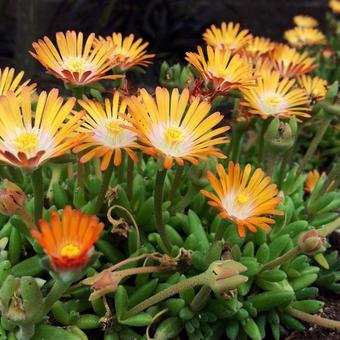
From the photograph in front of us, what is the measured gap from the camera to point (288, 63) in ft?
5.03

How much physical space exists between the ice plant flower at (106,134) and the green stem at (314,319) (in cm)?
45

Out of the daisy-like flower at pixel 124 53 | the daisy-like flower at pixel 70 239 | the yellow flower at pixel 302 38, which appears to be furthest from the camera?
the yellow flower at pixel 302 38

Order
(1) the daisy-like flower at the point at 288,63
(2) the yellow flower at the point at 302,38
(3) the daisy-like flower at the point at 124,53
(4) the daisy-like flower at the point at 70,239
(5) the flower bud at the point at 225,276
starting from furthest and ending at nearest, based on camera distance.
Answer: (2) the yellow flower at the point at 302,38 → (1) the daisy-like flower at the point at 288,63 → (3) the daisy-like flower at the point at 124,53 → (5) the flower bud at the point at 225,276 → (4) the daisy-like flower at the point at 70,239

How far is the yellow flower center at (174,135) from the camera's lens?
0.99m

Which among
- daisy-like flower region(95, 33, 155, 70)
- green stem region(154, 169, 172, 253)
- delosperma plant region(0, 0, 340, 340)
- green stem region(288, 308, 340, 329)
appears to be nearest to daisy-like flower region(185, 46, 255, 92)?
delosperma plant region(0, 0, 340, 340)

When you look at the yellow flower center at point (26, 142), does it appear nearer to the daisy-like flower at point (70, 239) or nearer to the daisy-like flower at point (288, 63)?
the daisy-like flower at point (70, 239)

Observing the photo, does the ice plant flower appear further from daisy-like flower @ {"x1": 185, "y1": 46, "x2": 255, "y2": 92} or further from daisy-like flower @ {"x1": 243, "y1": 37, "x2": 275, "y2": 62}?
daisy-like flower @ {"x1": 243, "y1": 37, "x2": 275, "y2": 62}

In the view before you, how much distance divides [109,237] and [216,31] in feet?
1.77

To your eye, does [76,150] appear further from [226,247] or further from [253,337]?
[253,337]

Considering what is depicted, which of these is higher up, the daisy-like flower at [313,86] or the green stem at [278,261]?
the daisy-like flower at [313,86]

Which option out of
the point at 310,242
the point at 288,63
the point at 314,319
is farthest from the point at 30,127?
the point at 288,63

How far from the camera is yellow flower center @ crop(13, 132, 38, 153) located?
0.97 m

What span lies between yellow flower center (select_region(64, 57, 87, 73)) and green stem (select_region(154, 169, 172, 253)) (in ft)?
0.85

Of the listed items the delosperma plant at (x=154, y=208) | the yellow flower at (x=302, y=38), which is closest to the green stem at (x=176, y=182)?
the delosperma plant at (x=154, y=208)
